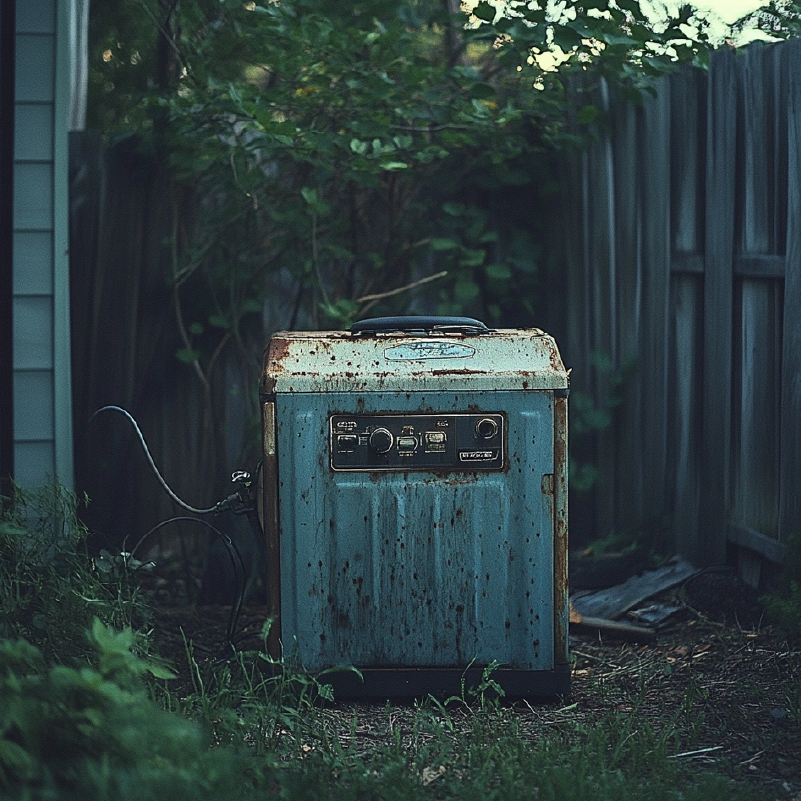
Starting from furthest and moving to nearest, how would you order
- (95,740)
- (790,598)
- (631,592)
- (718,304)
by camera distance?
(631,592) → (718,304) → (790,598) → (95,740)

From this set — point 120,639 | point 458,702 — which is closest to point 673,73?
point 458,702

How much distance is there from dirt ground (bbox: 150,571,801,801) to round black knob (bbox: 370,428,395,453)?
76 cm

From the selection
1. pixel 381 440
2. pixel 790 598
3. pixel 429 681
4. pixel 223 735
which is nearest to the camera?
pixel 223 735

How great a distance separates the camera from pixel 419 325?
141 inches

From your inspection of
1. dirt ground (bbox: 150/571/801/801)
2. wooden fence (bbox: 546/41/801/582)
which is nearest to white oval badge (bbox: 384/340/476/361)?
dirt ground (bbox: 150/571/801/801)

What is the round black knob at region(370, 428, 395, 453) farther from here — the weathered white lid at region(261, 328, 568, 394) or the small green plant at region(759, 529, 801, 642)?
the small green plant at region(759, 529, 801, 642)

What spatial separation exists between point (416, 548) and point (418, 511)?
115mm

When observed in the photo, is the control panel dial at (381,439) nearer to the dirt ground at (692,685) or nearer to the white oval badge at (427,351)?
the white oval badge at (427,351)

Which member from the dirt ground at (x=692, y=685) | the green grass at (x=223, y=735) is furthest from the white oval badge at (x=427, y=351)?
the dirt ground at (x=692, y=685)

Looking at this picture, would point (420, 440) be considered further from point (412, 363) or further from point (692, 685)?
point (692, 685)

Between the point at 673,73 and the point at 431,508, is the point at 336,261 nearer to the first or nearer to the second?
the point at 673,73

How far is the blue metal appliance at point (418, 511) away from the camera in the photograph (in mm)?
3197

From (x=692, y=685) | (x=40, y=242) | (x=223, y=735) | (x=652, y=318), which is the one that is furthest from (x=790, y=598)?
(x=40, y=242)

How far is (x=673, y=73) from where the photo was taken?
4.39m
